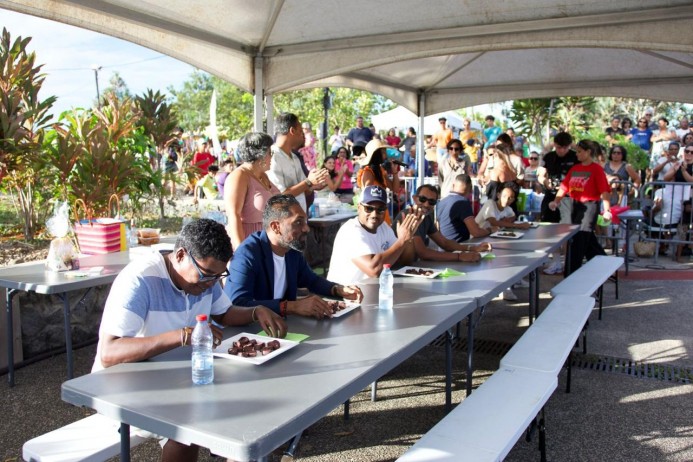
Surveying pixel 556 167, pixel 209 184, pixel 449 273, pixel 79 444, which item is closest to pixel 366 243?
pixel 449 273

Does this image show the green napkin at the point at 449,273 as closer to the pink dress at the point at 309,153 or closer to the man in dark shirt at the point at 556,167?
the man in dark shirt at the point at 556,167

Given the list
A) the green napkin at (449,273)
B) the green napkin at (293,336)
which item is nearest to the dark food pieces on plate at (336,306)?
the green napkin at (293,336)

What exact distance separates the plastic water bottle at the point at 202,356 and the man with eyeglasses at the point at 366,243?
167cm

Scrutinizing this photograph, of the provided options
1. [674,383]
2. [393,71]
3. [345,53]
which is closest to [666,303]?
[674,383]

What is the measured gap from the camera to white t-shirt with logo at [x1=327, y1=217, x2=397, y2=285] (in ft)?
12.2

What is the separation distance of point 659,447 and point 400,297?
165cm

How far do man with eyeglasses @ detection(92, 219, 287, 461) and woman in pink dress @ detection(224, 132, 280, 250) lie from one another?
1416 mm

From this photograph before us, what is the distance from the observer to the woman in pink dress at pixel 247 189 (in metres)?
3.81

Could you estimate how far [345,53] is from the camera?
248 inches

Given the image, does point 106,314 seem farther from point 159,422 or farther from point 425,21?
point 425,21

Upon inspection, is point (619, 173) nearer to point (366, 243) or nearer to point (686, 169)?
point (686, 169)

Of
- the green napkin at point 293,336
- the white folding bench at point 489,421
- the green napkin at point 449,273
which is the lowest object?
the white folding bench at point 489,421

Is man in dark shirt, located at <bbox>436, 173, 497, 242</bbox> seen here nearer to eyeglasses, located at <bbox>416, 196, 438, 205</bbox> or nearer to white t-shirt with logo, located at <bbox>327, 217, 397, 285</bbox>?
eyeglasses, located at <bbox>416, 196, 438, 205</bbox>

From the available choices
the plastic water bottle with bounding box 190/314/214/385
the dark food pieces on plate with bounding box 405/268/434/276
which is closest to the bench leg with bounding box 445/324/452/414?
the dark food pieces on plate with bounding box 405/268/434/276
